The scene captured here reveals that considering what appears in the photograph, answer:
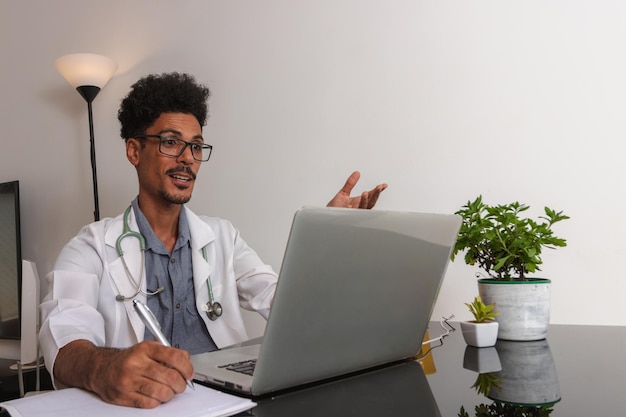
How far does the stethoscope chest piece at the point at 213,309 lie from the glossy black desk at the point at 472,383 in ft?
1.93

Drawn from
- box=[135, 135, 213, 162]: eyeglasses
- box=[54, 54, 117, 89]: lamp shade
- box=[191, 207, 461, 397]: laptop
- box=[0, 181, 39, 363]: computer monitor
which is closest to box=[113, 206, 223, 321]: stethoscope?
box=[135, 135, 213, 162]: eyeglasses

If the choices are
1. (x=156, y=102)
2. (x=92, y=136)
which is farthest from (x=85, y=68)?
(x=156, y=102)

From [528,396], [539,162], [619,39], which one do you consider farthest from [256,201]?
[528,396]

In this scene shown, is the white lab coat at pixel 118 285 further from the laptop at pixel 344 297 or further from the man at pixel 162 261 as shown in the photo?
the laptop at pixel 344 297

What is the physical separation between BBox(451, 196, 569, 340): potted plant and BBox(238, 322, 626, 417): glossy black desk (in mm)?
43

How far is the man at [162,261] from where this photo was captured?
1250mm

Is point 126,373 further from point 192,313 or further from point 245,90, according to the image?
point 245,90

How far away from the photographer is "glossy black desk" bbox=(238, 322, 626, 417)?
0.67m

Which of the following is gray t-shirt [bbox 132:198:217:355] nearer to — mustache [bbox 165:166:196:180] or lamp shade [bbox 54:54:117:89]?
mustache [bbox 165:166:196:180]

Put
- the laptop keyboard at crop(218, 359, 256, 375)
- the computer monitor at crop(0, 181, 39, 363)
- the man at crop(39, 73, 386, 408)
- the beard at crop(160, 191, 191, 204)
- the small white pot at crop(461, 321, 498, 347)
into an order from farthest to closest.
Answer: the computer monitor at crop(0, 181, 39, 363)
the beard at crop(160, 191, 191, 204)
the man at crop(39, 73, 386, 408)
the small white pot at crop(461, 321, 498, 347)
the laptop keyboard at crop(218, 359, 256, 375)

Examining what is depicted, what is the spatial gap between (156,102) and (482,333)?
3.71ft

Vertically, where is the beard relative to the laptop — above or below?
above

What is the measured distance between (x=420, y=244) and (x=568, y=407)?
283 millimetres

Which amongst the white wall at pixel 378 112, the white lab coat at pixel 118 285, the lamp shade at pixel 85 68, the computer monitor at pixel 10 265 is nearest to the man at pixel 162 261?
the white lab coat at pixel 118 285
